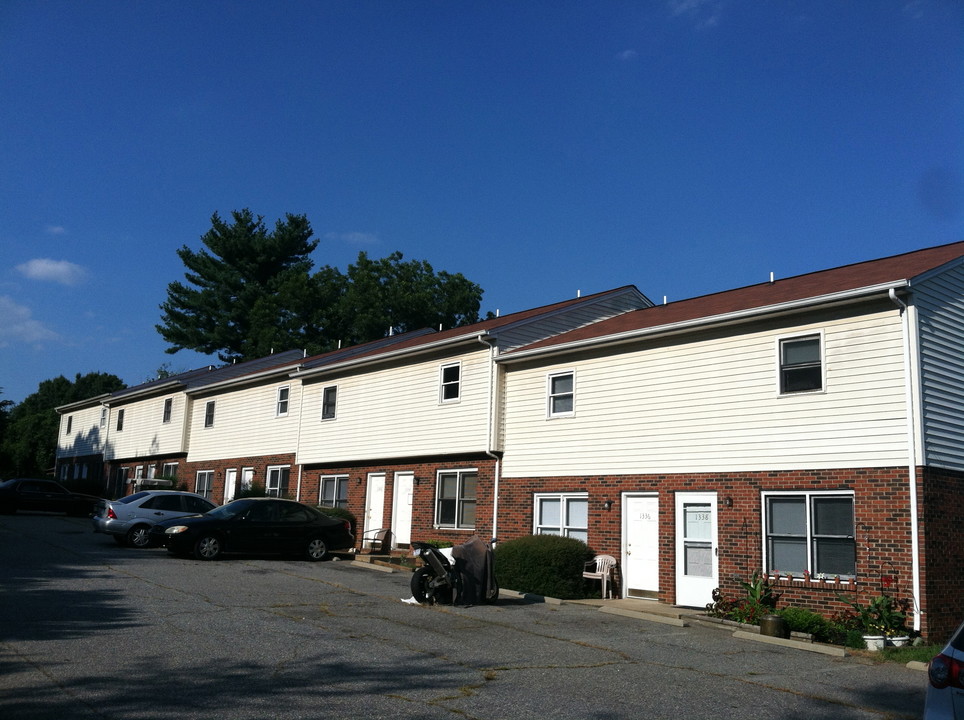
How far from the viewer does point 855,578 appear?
1416cm

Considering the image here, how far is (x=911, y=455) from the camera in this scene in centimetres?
1378

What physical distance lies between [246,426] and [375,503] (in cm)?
977

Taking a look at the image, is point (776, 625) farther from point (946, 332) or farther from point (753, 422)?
point (946, 332)

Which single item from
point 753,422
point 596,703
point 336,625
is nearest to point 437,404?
point 753,422

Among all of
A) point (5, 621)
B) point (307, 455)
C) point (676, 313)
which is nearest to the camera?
point (5, 621)

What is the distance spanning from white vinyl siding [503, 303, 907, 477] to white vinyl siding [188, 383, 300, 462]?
1090 centimetres

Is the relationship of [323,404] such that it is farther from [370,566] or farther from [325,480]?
[370,566]

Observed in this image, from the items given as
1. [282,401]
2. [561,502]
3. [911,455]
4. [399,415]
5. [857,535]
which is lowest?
A: [857,535]

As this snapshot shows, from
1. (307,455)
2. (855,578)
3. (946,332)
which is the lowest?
(855,578)

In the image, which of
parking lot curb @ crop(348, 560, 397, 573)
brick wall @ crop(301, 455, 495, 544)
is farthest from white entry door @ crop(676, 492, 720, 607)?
parking lot curb @ crop(348, 560, 397, 573)

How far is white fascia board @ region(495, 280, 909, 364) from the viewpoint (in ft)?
47.8

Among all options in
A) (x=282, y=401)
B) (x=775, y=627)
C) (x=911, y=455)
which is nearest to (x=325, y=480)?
(x=282, y=401)

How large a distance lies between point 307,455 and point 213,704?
2053 centimetres

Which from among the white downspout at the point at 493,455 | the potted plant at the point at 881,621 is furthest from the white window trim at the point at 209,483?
the potted plant at the point at 881,621
